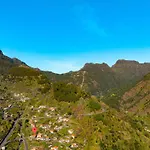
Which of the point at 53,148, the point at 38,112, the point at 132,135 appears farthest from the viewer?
the point at 38,112

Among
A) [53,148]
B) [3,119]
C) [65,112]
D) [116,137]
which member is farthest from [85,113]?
[3,119]

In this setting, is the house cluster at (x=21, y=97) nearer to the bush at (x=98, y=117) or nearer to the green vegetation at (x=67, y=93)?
the green vegetation at (x=67, y=93)

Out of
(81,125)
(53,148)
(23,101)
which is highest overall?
(23,101)

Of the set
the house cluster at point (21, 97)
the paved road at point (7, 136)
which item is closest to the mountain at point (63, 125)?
the paved road at point (7, 136)

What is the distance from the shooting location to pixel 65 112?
14912 cm

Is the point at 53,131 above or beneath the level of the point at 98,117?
beneath

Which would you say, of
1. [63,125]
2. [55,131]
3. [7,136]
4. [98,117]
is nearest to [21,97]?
[7,136]

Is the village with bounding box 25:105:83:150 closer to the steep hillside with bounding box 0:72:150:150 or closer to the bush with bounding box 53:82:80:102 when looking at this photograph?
the steep hillside with bounding box 0:72:150:150

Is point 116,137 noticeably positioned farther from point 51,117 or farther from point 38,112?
point 38,112

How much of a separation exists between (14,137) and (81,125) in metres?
34.4

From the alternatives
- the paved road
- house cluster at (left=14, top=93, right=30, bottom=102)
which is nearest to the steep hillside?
the paved road

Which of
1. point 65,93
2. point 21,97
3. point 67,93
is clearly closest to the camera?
point 67,93

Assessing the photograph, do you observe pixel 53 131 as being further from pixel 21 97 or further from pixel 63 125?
pixel 21 97

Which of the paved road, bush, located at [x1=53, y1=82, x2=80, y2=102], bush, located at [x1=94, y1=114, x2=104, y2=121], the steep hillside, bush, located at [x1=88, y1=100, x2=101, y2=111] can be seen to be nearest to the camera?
the steep hillside
